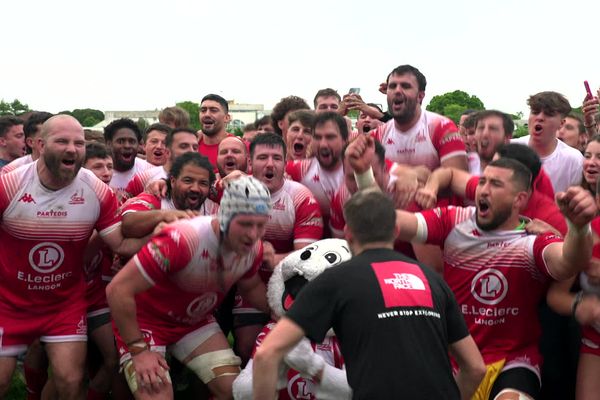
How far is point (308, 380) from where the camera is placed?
5191mm

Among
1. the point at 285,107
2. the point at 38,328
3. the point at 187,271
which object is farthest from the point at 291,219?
the point at 285,107

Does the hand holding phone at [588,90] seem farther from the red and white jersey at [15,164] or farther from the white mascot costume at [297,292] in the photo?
the red and white jersey at [15,164]

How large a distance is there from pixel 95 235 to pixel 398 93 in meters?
3.22

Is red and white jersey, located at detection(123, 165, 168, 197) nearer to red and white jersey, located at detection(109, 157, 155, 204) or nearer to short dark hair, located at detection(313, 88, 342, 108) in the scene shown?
red and white jersey, located at detection(109, 157, 155, 204)

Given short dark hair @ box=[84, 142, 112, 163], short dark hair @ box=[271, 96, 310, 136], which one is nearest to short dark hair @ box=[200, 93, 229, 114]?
short dark hair @ box=[271, 96, 310, 136]

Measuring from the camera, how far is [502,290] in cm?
510

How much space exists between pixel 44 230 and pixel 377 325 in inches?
133

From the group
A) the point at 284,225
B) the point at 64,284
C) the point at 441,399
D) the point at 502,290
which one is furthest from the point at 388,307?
the point at 64,284

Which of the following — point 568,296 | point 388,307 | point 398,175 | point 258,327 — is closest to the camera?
point 388,307

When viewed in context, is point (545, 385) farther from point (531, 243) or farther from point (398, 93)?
point (398, 93)

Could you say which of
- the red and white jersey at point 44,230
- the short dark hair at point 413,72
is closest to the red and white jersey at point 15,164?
the red and white jersey at point 44,230

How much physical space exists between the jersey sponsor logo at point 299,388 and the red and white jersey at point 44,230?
2.03 meters

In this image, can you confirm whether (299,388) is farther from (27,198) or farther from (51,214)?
(27,198)

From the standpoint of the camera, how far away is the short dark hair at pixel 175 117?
1120 cm
